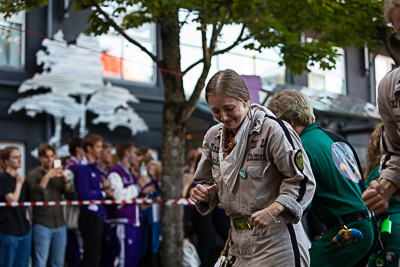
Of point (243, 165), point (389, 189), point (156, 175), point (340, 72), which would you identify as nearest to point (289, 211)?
point (243, 165)

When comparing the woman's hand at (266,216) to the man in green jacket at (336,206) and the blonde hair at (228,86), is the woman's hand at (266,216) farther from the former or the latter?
the man in green jacket at (336,206)

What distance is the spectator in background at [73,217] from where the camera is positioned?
8465mm

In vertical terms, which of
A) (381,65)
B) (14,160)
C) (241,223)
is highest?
(381,65)

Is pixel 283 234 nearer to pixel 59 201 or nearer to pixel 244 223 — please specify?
pixel 244 223

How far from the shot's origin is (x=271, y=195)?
3.54 meters

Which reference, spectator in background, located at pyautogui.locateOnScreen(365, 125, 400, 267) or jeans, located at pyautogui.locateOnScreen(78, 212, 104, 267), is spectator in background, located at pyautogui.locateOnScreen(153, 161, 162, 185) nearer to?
jeans, located at pyautogui.locateOnScreen(78, 212, 104, 267)

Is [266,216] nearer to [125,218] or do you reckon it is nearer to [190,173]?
[125,218]

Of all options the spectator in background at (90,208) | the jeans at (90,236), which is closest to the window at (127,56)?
the spectator in background at (90,208)

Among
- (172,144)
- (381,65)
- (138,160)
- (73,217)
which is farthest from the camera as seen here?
(381,65)

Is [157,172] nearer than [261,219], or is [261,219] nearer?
[261,219]

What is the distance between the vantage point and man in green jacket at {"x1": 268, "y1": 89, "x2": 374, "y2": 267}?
4.27 metres

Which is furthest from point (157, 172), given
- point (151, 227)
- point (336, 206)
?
point (336, 206)

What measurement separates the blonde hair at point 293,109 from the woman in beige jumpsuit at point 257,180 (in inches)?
29.5

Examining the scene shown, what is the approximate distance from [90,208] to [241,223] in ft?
17.0
